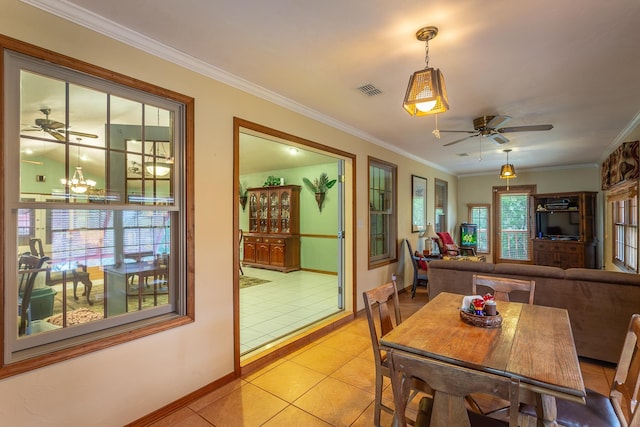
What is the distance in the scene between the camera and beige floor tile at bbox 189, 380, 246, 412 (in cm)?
226

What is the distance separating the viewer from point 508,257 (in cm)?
794

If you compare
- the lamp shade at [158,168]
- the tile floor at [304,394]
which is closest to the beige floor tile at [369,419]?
the tile floor at [304,394]

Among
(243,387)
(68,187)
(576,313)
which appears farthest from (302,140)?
(576,313)

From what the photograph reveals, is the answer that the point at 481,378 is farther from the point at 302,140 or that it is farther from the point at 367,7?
the point at 302,140

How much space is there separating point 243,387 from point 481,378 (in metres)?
2.09

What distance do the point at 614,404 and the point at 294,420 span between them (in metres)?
1.80

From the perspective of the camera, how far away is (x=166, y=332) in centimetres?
219

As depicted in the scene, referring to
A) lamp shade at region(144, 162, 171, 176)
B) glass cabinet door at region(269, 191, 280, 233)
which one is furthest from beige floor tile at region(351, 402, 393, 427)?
glass cabinet door at region(269, 191, 280, 233)

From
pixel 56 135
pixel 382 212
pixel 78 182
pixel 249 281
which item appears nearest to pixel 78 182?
pixel 78 182

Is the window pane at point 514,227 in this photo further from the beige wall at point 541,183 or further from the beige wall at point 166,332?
the beige wall at point 166,332

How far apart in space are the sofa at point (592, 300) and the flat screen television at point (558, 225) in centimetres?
498

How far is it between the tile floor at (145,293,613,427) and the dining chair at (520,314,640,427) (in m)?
1.04

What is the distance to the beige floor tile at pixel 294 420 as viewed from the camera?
81.7 inches

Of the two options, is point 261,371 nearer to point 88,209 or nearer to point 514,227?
point 88,209
